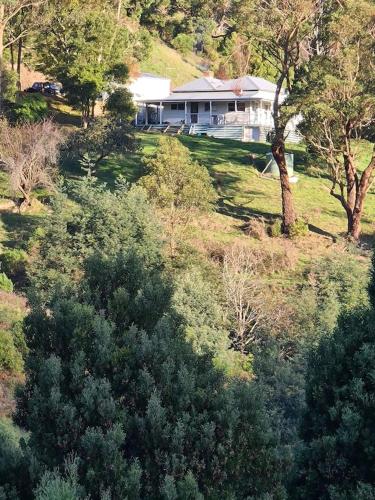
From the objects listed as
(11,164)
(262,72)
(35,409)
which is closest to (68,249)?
(11,164)

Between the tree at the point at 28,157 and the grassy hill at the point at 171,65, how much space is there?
1624 inches

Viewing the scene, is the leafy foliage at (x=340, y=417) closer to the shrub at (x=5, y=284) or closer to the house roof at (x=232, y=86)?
the shrub at (x=5, y=284)

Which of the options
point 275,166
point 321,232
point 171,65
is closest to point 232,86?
point 275,166

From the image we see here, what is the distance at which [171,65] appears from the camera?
76500mm

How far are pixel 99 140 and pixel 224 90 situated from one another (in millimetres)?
21691

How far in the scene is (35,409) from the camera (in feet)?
31.3

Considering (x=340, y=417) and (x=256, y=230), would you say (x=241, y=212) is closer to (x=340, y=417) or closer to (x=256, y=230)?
(x=256, y=230)

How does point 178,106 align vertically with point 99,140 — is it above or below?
above

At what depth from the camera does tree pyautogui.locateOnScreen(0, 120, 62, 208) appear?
31.2 meters

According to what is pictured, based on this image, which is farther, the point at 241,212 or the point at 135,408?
the point at 241,212

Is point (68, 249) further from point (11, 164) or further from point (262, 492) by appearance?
point (262, 492)

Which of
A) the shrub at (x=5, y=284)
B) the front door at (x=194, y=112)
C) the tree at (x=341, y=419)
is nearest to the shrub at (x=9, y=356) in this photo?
the shrub at (x=5, y=284)

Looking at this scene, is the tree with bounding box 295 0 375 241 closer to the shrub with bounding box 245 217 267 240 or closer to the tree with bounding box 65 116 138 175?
the shrub with bounding box 245 217 267 240

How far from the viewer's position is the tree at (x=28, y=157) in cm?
3119
